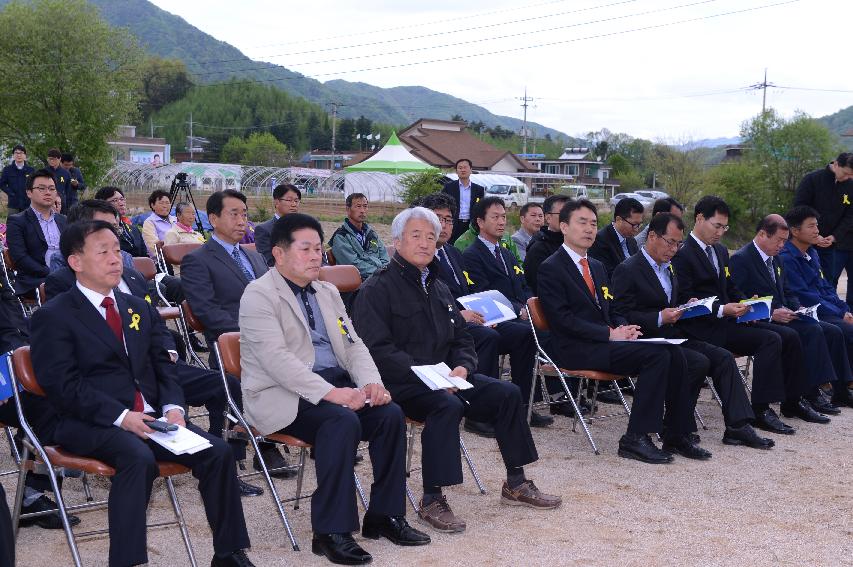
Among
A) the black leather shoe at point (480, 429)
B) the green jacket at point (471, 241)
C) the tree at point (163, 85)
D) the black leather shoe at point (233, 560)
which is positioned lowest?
the black leather shoe at point (480, 429)

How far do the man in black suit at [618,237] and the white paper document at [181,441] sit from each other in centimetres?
507

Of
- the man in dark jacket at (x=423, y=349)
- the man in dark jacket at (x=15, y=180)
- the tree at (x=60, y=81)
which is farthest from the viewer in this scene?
the tree at (x=60, y=81)

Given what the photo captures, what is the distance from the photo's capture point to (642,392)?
6059 mm

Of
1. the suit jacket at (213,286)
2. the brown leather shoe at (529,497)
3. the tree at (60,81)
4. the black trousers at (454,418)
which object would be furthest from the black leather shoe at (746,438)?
the tree at (60,81)

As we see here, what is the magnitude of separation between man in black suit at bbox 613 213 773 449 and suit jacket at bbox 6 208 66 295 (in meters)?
5.21

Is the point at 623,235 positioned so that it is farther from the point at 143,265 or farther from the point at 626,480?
the point at 143,265

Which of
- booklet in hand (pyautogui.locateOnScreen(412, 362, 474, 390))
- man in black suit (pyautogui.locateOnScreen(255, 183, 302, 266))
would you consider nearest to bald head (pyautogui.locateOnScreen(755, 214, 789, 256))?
booklet in hand (pyautogui.locateOnScreen(412, 362, 474, 390))

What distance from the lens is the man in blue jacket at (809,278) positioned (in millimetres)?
8008

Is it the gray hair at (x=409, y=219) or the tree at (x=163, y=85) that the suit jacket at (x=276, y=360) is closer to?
the gray hair at (x=409, y=219)

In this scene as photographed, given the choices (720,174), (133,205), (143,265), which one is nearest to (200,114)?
(133,205)

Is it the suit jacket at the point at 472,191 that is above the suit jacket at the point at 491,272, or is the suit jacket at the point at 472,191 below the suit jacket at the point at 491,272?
above

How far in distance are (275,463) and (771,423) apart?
161 inches

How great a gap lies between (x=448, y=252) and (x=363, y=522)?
10.6 ft

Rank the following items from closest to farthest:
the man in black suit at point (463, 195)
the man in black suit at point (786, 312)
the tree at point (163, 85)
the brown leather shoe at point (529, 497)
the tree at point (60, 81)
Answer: the brown leather shoe at point (529, 497) < the man in black suit at point (786, 312) < the man in black suit at point (463, 195) < the tree at point (60, 81) < the tree at point (163, 85)
